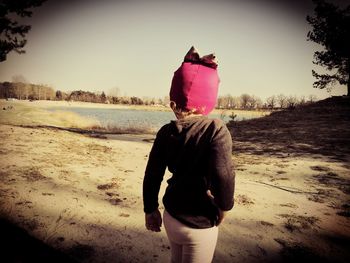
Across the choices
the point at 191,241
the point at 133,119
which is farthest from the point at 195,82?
the point at 133,119

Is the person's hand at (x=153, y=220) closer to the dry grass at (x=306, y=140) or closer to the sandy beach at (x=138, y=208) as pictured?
the sandy beach at (x=138, y=208)

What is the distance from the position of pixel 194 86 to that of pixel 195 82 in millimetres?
23

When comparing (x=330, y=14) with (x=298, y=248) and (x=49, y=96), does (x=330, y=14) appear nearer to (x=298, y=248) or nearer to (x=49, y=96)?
(x=298, y=248)

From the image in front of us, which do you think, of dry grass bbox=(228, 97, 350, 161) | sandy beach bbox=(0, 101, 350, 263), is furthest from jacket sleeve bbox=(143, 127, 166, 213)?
dry grass bbox=(228, 97, 350, 161)

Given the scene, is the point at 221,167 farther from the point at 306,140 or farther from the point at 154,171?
the point at 306,140

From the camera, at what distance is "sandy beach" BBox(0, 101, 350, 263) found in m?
2.83

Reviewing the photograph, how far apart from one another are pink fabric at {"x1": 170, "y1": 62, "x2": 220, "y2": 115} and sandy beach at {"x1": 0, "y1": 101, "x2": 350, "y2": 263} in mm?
2047

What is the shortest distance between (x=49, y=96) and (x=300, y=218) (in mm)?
144767

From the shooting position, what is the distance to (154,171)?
1.49m

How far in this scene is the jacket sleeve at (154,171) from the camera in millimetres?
1466

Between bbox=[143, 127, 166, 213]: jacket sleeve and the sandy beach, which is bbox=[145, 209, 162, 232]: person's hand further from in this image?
the sandy beach

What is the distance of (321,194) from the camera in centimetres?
465

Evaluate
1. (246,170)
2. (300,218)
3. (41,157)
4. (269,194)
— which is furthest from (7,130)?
(300,218)

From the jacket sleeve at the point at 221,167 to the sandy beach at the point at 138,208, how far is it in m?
1.78
